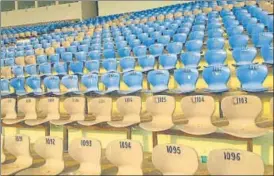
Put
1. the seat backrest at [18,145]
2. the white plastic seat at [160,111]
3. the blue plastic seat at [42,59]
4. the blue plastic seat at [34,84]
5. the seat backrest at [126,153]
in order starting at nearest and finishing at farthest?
1. the seat backrest at [126,153]
2. the seat backrest at [18,145]
3. the white plastic seat at [160,111]
4. the blue plastic seat at [34,84]
5. the blue plastic seat at [42,59]

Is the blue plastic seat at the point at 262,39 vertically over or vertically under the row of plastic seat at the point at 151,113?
over

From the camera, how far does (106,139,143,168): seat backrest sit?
2.04 metres

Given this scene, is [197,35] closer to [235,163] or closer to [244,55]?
[244,55]

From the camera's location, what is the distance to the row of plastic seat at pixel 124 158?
1.76 metres

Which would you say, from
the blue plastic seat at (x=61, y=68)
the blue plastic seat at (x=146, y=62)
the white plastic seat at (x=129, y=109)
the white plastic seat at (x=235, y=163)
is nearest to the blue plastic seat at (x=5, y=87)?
the blue plastic seat at (x=61, y=68)

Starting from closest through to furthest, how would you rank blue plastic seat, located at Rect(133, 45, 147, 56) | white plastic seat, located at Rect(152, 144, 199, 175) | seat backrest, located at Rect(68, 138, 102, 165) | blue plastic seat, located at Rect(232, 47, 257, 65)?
white plastic seat, located at Rect(152, 144, 199, 175)
seat backrest, located at Rect(68, 138, 102, 165)
blue plastic seat, located at Rect(232, 47, 257, 65)
blue plastic seat, located at Rect(133, 45, 147, 56)

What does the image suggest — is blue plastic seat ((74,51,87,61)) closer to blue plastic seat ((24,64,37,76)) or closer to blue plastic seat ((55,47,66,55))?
blue plastic seat ((24,64,37,76))

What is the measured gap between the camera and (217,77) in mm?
3248

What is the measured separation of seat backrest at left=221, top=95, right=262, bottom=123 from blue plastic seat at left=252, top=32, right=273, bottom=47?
1.39 meters

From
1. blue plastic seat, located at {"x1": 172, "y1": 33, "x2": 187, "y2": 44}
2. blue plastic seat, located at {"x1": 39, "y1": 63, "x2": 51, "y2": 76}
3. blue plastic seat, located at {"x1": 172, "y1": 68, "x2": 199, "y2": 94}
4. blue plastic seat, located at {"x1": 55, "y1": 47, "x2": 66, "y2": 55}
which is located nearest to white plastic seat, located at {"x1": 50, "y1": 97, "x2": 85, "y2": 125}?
blue plastic seat, located at {"x1": 172, "y1": 68, "x2": 199, "y2": 94}

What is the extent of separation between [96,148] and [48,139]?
404mm

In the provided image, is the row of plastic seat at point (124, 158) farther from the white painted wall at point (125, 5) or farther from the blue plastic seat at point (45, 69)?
the white painted wall at point (125, 5)

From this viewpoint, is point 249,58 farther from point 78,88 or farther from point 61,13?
point 61,13

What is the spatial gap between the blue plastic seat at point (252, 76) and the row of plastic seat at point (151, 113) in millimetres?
498
